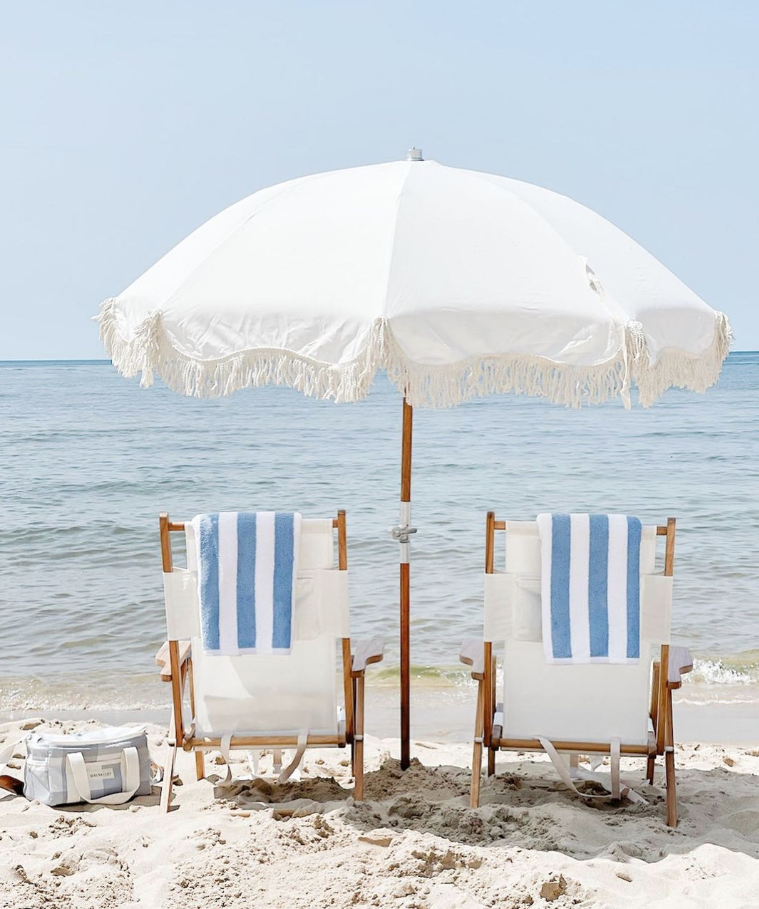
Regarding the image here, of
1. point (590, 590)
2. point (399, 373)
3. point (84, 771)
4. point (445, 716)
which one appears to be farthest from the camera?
point (445, 716)

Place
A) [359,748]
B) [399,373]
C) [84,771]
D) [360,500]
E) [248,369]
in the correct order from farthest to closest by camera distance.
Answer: [360,500]
[84,771]
[359,748]
[248,369]
[399,373]

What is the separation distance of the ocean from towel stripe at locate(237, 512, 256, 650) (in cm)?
223

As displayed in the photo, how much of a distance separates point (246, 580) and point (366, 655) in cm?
51

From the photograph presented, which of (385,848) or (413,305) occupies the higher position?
(413,305)

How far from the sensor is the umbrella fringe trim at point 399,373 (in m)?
2.77

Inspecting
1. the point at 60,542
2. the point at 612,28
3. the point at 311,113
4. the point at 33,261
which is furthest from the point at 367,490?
the point at 33,261

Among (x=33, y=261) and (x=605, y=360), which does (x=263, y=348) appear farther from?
(x=33, y=261)

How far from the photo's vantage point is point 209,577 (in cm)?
→ 326

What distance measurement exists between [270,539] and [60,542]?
697cm

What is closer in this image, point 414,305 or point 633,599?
point 414,305

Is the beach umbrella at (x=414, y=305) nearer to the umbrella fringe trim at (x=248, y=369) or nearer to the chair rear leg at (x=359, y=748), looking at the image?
the umbrella fringe trim at (x=248, y=369)

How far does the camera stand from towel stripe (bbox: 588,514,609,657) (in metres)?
3.21

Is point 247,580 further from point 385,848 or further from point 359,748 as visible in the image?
point 385,848

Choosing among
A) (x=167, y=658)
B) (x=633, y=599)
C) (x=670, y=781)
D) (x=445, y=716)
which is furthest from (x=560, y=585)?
(x=445, y=716)
